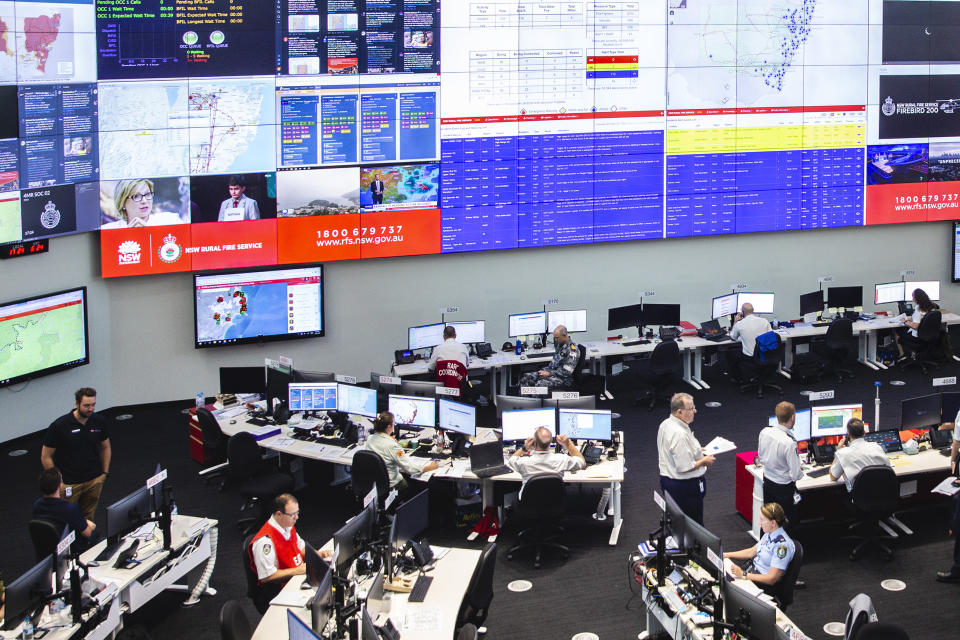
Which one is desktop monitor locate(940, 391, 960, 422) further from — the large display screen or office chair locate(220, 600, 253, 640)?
the large display screen

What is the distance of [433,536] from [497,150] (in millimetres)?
5020

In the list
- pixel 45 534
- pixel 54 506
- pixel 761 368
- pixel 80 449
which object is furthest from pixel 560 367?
pixel 45 534

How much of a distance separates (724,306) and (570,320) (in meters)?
1.92

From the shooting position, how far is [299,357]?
11.8 m

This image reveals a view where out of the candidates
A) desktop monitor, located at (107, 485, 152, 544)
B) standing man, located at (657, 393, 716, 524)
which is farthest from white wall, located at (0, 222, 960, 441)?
standing man, located at (657, 393, 716, 524)

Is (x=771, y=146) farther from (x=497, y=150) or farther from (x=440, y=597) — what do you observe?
(x=440, y=597)

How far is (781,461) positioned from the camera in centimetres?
755

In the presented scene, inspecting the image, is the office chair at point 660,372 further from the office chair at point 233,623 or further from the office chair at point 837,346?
the office chair at point 233,623

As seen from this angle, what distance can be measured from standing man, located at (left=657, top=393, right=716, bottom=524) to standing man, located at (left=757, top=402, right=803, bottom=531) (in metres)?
0.44

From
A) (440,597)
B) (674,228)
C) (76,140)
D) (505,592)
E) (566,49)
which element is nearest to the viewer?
(440,597)

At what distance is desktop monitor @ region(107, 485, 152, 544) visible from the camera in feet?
22.4

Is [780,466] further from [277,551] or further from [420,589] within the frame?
[277,551]

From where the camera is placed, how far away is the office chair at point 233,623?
5488 mm

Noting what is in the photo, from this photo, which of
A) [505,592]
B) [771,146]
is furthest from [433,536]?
[771,146]
